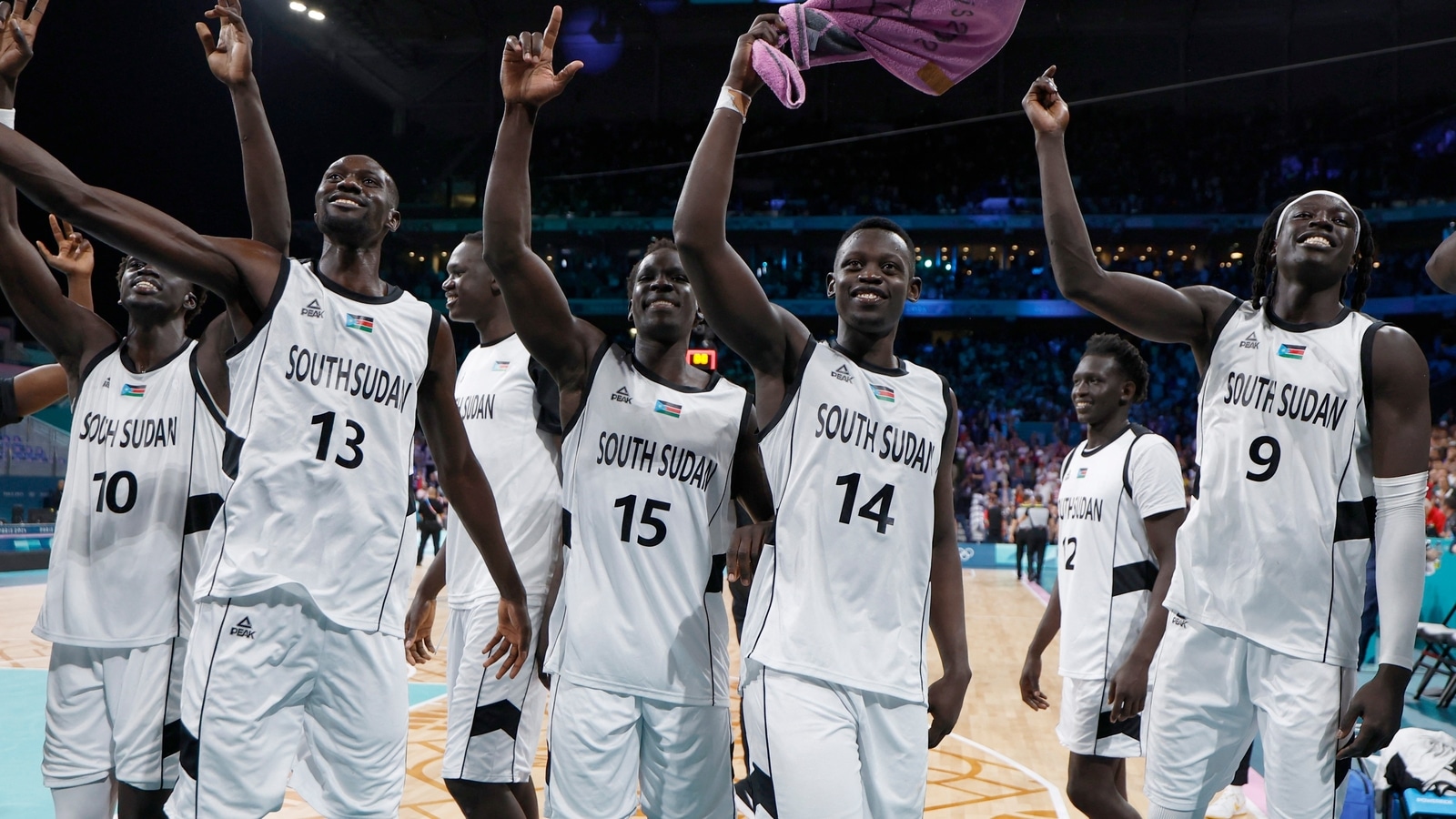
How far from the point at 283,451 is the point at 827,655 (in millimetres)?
1528

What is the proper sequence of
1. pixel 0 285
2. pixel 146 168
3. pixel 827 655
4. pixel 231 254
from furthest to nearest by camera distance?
1. pixel 146 168
2. pixel 0 285
3. pixel 231 254
4. pixel 827 655

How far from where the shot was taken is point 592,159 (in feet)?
95.0

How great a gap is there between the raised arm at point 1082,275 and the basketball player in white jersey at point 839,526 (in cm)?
47

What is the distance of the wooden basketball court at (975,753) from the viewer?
219 inches

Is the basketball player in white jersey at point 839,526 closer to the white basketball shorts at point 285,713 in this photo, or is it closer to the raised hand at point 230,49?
the white basketball shorts at point 285,713

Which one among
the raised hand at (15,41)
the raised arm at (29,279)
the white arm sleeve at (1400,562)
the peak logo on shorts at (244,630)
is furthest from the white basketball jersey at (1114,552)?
the raised hand at (15,41)

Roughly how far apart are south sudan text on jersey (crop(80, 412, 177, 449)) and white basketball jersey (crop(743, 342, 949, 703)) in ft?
6.61

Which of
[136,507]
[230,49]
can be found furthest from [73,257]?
[230,49]

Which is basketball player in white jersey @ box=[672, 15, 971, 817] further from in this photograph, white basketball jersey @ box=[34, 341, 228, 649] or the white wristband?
white basketball jersey @ box=[34, 341, 228, 649]

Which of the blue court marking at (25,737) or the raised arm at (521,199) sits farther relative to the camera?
the blue court marking at (25,737)

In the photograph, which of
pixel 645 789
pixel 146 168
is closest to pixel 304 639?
pixel 645 789

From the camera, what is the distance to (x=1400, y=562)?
3061mm

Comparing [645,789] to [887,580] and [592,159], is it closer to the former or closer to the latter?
[887,580]

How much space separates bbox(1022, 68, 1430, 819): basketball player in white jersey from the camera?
10.0 ft
